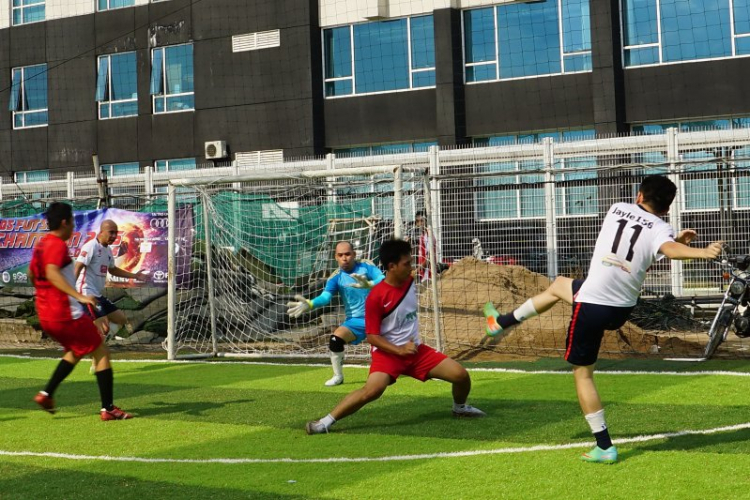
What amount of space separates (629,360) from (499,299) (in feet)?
10.7

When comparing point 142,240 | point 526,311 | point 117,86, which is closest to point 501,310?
point 142,240

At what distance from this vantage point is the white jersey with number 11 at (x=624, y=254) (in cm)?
760

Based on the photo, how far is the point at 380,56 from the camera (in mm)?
32656

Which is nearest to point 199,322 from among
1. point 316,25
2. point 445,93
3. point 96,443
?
point 96,443

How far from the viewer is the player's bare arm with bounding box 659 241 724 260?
7.08 meters

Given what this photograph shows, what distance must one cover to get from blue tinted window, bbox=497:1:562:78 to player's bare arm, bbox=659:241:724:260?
2323 centimetres

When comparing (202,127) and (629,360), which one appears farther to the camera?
(202,127)

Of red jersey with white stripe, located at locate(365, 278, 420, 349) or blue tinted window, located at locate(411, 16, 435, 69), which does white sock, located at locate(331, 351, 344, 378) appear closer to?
red jersey with white stripe, located at locate(365, 278, 420, 349)

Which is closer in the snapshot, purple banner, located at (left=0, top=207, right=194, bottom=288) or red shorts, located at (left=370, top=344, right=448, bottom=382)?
red shorts, located at (left=370, top=344, right=448, bottom=382)

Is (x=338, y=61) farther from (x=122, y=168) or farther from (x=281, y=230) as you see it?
(x=281, y=230)

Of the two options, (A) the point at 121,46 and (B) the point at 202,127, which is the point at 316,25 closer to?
(B) the point at 202,127

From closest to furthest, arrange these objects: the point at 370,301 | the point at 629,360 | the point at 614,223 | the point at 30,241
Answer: the point at 614,223 < the point at 370,301 < the point at 629,360 < the point at 30,241

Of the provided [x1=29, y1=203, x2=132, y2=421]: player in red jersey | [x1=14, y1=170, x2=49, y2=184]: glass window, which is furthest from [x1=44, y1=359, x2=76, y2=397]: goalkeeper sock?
[x1=14, y1=170, x2=49, y2=184]: glass window

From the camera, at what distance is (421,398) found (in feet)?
37.6
